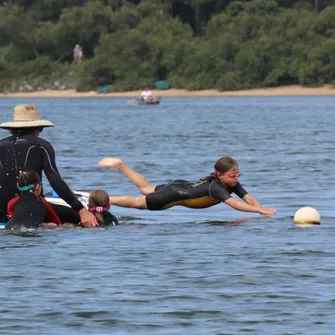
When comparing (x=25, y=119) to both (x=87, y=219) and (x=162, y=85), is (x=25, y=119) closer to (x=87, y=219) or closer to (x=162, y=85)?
(x=87, y=219)

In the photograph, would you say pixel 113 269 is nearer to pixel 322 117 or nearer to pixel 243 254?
pixel 243 254

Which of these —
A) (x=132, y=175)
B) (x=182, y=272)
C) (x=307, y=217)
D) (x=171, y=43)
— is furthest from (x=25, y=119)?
(x=171, y=43)

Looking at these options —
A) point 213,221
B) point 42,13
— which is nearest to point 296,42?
point 42,13

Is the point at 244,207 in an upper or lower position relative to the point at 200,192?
lower

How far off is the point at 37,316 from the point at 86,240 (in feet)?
14.3

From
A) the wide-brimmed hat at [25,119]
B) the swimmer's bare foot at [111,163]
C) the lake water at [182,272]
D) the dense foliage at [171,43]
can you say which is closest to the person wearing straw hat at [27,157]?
the wide-brimmed hat at [25,119]

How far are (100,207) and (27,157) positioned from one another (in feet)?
3.98

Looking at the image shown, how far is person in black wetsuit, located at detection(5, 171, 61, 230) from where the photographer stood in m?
15.9

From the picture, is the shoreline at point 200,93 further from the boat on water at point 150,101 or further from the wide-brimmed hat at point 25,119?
the wide-brimmed hat at point 25,119

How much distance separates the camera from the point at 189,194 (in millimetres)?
18234

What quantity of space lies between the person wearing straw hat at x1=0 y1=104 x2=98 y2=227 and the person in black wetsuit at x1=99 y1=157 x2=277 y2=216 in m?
1.86

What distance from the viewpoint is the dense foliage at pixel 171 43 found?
11125 cm

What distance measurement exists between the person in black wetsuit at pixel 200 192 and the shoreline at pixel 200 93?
90875 millimetres

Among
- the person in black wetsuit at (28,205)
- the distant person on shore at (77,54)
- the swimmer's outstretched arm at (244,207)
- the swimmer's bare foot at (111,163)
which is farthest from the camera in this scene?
the distant person on shore at (77,54)
